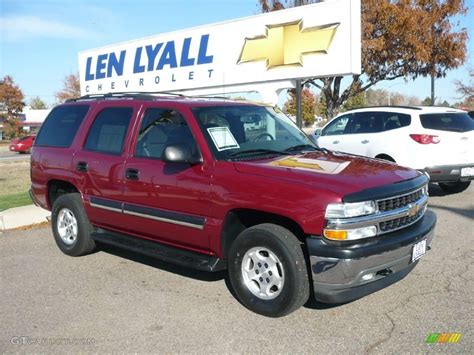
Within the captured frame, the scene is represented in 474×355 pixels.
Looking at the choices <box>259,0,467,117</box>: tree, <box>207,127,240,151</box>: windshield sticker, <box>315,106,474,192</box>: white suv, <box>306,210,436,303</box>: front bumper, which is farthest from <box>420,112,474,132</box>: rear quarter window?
<box>259,0,467,117</box>: tree

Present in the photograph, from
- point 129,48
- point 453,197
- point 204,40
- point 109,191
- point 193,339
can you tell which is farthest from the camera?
point 129,48

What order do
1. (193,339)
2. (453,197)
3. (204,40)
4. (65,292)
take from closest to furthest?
(193,339), (65,292), (453,197), (204,40)

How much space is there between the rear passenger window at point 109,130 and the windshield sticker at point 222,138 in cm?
116

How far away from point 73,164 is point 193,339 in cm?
300

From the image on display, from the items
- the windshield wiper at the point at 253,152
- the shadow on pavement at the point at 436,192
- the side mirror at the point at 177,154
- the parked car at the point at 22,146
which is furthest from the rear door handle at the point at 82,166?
the parked car at the point at 22,146

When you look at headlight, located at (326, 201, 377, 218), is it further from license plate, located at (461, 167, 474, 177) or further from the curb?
the curb

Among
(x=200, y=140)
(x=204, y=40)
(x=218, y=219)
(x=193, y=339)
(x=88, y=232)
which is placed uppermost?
(x=204, y=40)

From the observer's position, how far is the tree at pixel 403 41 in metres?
23.0

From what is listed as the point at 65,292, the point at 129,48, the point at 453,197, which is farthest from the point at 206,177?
the point at 129,48

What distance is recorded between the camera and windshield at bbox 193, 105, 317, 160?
Result: 15.3 ft

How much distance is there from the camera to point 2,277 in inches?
213

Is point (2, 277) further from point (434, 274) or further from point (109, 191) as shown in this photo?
point (434, 274)

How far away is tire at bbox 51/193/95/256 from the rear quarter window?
6.18 m

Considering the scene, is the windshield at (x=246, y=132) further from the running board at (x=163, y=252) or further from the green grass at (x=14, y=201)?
the green grass at (x=14, y=201)
